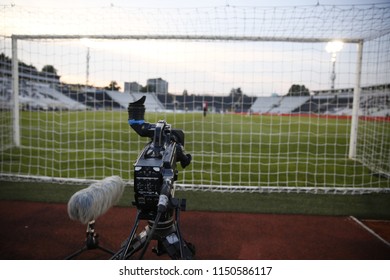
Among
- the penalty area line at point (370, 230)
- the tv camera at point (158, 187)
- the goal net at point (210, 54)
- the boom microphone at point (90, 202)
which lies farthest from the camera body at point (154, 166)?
the goal net at point (210, 54)

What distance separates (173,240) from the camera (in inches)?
76.6

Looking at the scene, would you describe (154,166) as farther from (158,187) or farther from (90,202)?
(90,202)

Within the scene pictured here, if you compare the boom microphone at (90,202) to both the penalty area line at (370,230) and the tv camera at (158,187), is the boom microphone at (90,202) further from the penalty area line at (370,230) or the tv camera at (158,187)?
the penalty area line at (370,230)

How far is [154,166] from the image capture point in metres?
1.71

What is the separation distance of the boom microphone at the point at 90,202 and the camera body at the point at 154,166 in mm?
493

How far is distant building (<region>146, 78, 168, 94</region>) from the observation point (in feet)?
18.6

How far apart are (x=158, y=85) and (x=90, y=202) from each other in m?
3.95

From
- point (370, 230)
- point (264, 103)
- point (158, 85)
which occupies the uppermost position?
point (264, 103)

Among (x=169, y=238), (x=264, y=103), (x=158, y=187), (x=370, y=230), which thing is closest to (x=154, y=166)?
(x=158, y=187)

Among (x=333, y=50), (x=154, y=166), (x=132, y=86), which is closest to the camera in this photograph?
(x=154, y=166)

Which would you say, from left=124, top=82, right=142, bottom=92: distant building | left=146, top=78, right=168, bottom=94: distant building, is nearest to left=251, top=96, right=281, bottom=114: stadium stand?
left=124, top=82, right=142, bottom=92: distant building

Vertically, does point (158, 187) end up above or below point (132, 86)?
below
